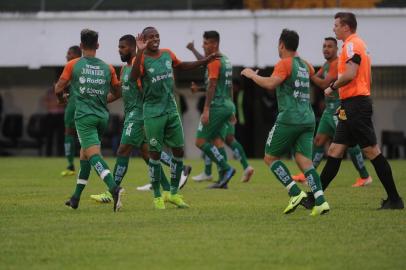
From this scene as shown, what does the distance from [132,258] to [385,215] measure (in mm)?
4112

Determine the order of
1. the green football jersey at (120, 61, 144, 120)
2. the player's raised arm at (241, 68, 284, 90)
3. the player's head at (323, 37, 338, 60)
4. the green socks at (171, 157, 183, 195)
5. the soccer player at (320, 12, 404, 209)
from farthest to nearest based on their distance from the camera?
the player's head at (323, 37, 338, 60) → the green football jersey at (120, 61, 144, 120) → the green socks at (171, 157, 183, 195) → the soccer player at (320, 12, 404, 209) → the player's raised arm at (241, 68, 284, 90)

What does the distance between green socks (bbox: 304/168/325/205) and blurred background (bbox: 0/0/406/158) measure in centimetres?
1498

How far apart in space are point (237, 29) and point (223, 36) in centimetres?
42

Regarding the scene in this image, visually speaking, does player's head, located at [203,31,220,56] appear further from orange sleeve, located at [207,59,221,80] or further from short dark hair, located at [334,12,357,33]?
short dark hair, located at [334,12,357,33]

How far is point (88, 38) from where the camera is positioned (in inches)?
476

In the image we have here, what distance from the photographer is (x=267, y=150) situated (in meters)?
11.5

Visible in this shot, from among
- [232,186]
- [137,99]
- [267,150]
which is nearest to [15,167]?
[232,186]

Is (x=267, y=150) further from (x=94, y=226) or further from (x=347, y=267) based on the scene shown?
(x=347, y=267)

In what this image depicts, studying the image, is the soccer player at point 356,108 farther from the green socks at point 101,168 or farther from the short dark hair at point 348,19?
the green socks at point 101,168

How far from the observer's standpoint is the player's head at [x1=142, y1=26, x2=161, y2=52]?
38.3 feet

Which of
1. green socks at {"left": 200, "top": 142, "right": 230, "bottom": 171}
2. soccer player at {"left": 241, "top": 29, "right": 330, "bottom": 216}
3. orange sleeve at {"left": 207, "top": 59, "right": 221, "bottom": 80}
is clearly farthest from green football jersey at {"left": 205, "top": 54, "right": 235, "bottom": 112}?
soccer player at {"left": 241, "top": 29, "right": 330, "bottom": 216}

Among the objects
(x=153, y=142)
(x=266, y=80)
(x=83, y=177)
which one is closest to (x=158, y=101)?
(x=153, y=142)

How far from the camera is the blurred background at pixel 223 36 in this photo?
26078 millimetres

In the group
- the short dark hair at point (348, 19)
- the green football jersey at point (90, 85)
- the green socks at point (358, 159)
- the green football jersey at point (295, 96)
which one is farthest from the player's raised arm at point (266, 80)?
→ the green socks at point (358, 159)
